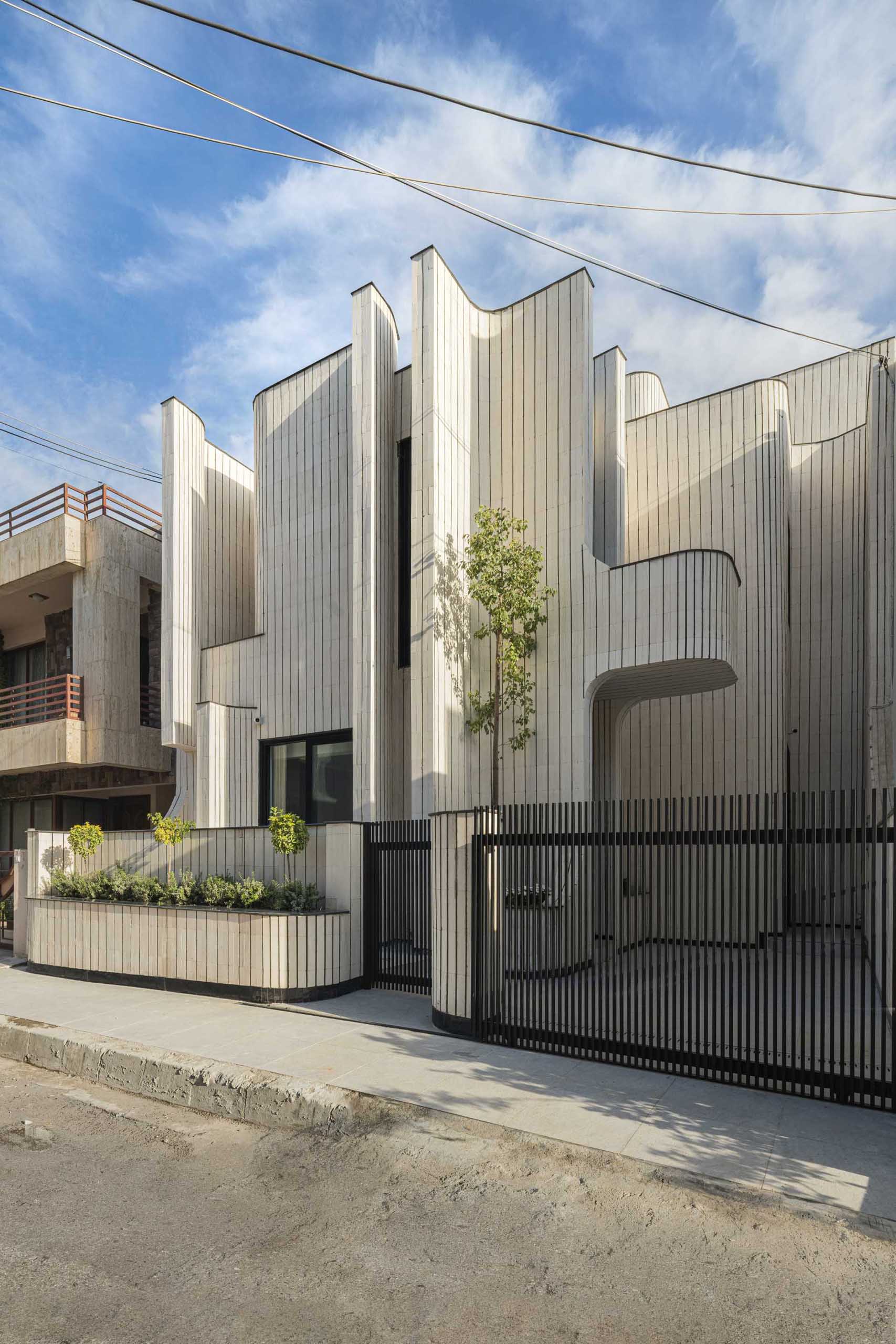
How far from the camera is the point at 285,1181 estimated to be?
17.8 ft

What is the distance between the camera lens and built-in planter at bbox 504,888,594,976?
7.87 metres

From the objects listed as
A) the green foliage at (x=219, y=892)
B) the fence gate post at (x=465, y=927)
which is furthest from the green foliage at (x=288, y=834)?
the fence gate post at (x=465, y=927)

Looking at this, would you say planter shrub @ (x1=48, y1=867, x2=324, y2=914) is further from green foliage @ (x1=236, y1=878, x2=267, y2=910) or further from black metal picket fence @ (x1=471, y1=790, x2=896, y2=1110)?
black metal picket fence @ (x1=471, y1=790, x2=896, y2=1110)

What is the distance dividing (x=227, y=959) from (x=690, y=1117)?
5.96 m

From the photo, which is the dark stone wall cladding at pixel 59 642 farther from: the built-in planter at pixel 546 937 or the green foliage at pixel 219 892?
the built-in planter at pixel 546 937

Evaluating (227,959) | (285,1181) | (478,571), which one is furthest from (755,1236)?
(478,571)

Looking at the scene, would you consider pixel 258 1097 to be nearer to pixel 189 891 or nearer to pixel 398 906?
pixel 398 906

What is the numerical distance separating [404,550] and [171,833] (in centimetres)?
560

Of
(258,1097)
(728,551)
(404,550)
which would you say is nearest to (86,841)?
(404,550)

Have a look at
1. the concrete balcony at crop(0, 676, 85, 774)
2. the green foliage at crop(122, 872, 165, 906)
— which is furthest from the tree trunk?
the concrete balcony at crop(0, 676, 85, 774)

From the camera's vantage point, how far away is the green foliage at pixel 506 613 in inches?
485

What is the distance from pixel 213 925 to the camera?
10.4 meters

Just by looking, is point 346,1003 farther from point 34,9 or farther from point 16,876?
point 34,9

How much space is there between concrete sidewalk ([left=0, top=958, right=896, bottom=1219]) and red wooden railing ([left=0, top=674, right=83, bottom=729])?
362 inches
